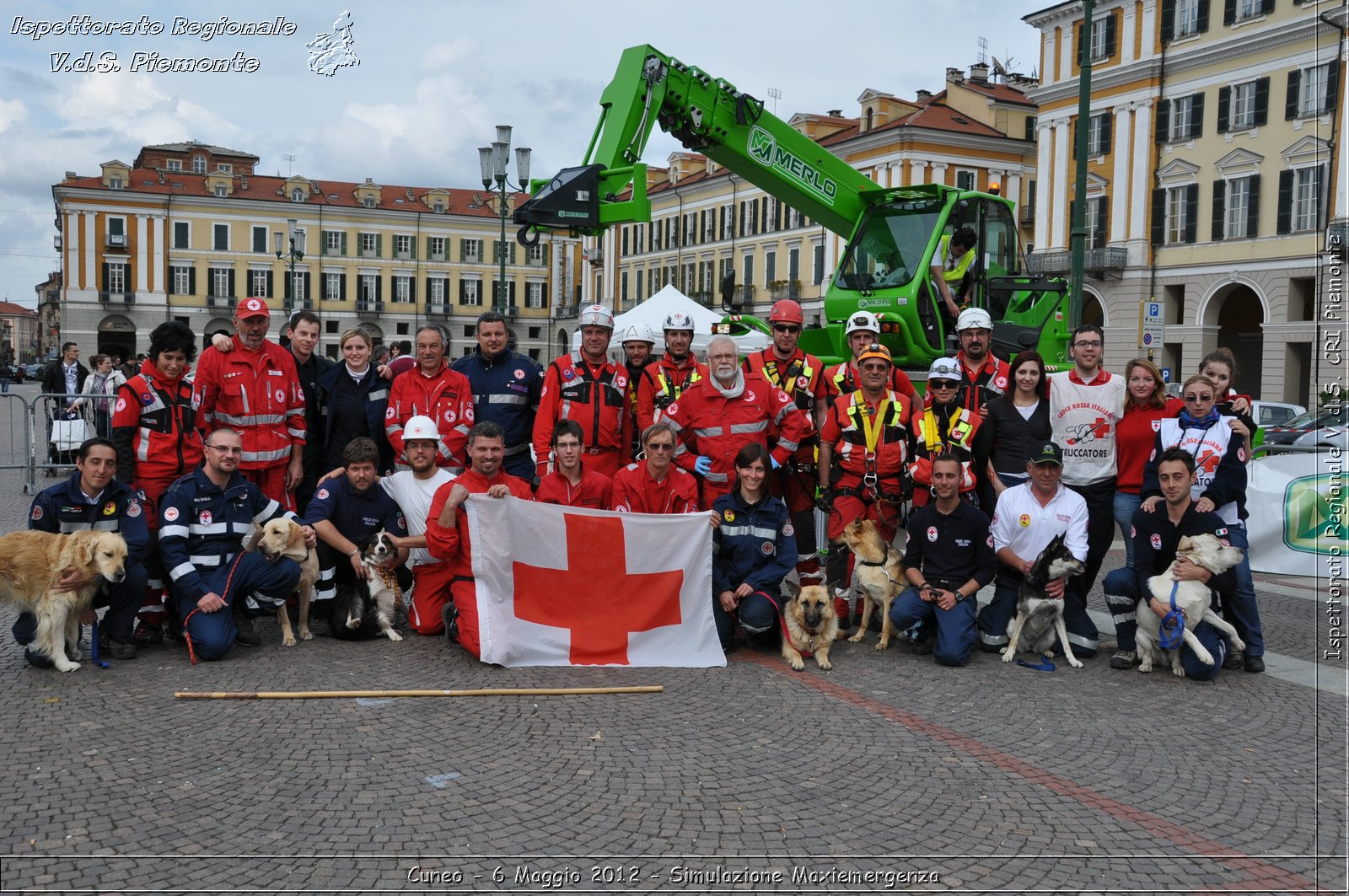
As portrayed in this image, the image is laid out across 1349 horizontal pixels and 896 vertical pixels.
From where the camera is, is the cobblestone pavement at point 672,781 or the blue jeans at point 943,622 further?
the blue jeans at point 943,622

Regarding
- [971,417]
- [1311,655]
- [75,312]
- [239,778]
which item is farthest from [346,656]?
[75,312]

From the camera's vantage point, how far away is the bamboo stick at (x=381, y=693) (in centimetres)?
590

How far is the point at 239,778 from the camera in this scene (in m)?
4.75

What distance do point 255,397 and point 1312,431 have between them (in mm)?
17058

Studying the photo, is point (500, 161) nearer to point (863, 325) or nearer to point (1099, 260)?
point (863, 325)

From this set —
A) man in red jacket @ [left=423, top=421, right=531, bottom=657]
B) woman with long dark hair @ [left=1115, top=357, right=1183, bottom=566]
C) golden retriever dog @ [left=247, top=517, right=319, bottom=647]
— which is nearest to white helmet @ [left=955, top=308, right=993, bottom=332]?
woman with long dark hair @ [left=1115, top=357, right=1183, bottom=566]

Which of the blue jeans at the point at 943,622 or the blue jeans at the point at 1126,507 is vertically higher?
the blue jeans at the point at 1126,507

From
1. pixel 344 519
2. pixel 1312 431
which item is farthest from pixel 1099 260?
pixel 344 519

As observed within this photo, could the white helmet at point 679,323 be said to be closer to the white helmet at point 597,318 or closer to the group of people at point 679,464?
the group of people at point 679,464

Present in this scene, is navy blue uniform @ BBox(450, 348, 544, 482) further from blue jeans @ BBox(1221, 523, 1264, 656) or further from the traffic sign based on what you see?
the traffic sign

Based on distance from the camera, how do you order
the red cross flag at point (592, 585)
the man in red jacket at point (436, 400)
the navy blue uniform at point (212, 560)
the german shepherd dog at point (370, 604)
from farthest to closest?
the man in red jacket at point (436, 400), the german shepherd dog at point (370, 604), the red cross flag at point (592, 585), the navy blue uniform at point (212, 560)

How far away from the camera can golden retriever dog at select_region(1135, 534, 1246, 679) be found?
6.63m

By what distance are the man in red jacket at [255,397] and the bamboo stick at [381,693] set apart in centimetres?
205

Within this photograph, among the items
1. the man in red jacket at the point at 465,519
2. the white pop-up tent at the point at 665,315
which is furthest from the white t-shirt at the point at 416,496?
the white pop-up tent at the point at 665,315
